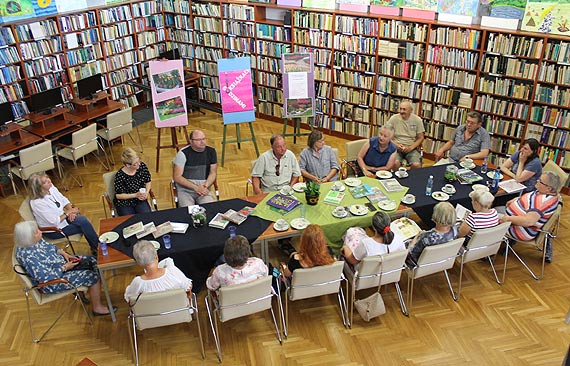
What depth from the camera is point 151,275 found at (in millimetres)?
4184

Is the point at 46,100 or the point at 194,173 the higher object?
the point at 46,100

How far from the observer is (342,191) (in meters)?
5.71

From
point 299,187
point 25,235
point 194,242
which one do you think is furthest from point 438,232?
point 25,235

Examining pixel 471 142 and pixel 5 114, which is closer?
pixel 471 142

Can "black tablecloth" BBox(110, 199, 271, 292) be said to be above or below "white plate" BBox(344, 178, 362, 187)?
below

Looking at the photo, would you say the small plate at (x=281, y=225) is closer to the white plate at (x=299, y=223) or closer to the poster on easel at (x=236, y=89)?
the white plate at (x=299, y=223)

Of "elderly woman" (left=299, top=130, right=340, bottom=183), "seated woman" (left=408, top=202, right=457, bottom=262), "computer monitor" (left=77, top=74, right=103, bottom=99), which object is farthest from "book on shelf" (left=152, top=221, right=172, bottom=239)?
"computer monitor" (left=77, top=74, right=103, bottom=99)

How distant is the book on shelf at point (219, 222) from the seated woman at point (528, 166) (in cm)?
380

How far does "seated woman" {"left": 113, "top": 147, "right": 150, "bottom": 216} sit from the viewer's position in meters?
5.77

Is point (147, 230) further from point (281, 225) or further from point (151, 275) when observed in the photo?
point (281, 225)

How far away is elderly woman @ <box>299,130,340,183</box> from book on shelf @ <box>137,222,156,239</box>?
2.29 meters

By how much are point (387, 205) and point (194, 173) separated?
2494 mm

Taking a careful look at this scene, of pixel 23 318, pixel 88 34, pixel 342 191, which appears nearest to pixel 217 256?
pixel 342 191

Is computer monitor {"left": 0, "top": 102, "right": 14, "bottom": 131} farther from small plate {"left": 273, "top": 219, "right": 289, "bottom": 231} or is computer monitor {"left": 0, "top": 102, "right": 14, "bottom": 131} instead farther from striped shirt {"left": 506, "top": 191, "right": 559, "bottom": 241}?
striped shirt {"left": 506, "top": 191, "right": 559, "bottom": 241}
